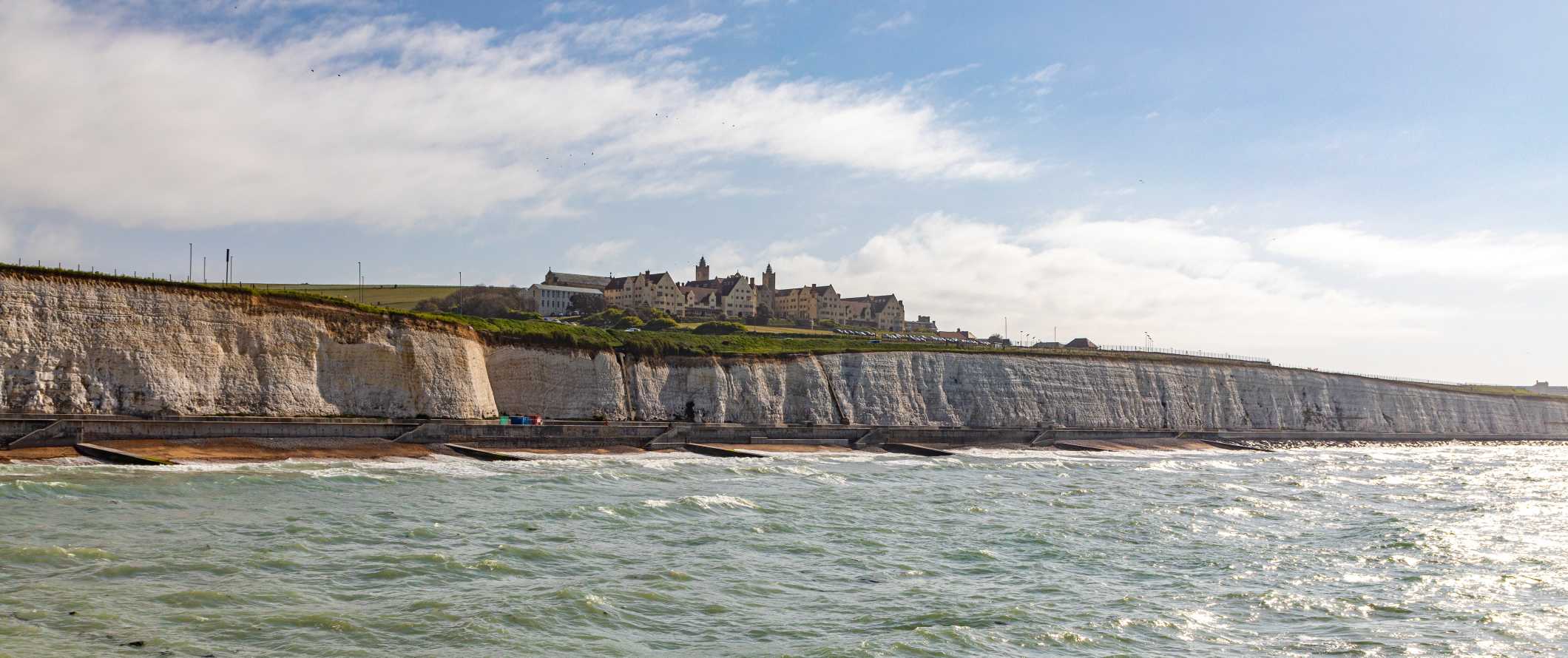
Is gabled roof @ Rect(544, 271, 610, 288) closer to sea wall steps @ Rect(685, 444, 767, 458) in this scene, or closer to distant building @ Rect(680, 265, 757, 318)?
distant building @ Rect(680, 265, 757, 318)

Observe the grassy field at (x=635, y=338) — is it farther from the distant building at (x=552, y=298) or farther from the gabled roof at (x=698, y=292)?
the gabled roof at (x=698, y=292)

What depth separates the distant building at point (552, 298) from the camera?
128625 millimetres

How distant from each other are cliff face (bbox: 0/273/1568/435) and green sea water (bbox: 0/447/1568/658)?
352 inches

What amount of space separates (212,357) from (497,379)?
1542 centimetres

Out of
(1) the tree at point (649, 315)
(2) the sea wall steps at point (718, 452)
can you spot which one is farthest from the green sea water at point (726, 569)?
(1) the tree at point (649, 315)

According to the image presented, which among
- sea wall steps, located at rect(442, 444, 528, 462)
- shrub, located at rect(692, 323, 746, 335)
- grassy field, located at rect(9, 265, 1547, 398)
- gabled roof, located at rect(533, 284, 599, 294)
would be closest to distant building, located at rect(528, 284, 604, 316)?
gabled roof, located at rect(533, 284, 599, 294)

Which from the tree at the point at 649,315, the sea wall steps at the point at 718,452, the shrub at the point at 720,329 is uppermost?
Answer: the tree at the point at 649,315

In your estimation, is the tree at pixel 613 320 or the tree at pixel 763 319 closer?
the tree at pixel 613 320

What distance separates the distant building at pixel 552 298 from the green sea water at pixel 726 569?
92.9 m

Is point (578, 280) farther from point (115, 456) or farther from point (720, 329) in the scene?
point (115, 456)

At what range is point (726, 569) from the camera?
20.7 m

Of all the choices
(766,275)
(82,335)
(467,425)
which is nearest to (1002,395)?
(467,425)

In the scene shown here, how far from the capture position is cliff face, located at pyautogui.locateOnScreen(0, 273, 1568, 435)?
38969 millimetres

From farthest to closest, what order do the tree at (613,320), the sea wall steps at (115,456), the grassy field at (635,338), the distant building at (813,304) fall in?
the distant building at (813,304), the tree at (613,320), the grassy field at (635,338), the sea wall steps at (115,456)
